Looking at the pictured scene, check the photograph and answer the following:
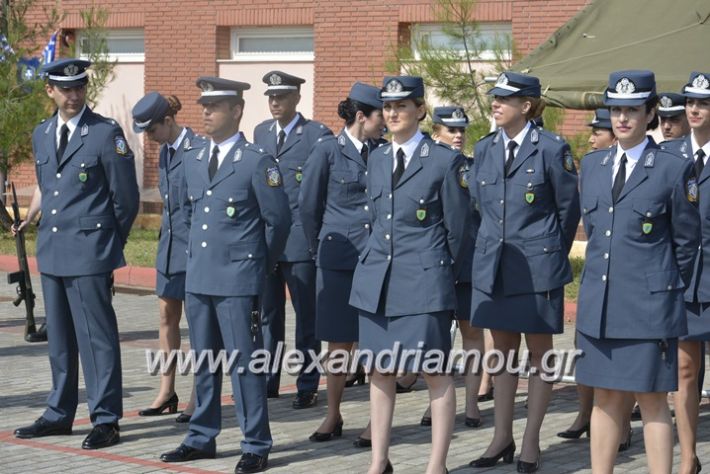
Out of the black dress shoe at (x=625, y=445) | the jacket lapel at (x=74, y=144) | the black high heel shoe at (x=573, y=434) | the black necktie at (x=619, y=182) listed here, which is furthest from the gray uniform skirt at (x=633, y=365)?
the jacket lapel at (x=74, y=144)

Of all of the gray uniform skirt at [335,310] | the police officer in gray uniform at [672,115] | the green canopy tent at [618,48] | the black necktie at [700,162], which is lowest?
the gray uniform skirt at [335,310]

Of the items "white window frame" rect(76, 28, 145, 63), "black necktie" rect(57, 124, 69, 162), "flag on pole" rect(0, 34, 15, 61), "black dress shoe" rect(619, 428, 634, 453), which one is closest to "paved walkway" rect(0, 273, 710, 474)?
"black dress shoe" rect(619, 428, 634, 453)

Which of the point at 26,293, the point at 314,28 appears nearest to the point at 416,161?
the point at 26,293

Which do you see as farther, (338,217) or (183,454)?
(338,217)

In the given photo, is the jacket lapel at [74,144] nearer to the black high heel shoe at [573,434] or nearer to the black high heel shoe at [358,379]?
the black high heel shoe at [358,379]

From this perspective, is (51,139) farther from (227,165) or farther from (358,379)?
(358,379)

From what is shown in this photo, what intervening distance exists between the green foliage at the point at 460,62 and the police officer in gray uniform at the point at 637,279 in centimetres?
949

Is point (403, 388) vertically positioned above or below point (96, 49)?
below

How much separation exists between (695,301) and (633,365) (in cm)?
135

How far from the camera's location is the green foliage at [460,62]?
1653cm

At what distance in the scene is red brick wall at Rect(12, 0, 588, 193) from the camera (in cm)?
1856

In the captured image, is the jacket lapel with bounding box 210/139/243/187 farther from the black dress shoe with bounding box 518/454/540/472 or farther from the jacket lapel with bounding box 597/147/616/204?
the black dress shoe with bounding box 518/454/540/472

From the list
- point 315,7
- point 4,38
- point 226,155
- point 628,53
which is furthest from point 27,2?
point 226,155

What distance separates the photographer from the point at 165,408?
900 cm
